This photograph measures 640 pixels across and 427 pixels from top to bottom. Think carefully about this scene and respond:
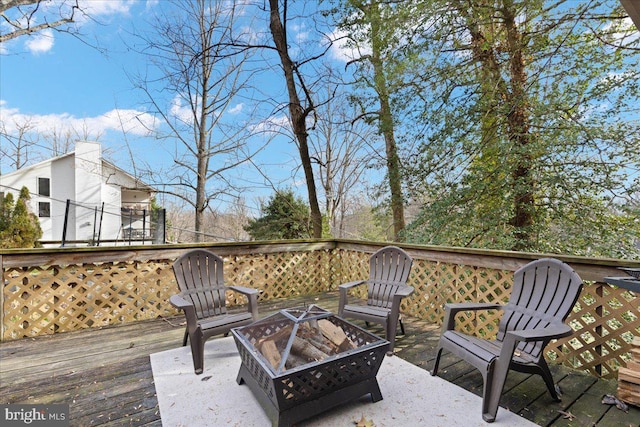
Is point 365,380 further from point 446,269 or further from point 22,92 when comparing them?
point 22,92

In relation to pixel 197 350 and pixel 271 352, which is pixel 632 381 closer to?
pixel 271 352

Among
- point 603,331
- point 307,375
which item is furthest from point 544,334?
point 307,375

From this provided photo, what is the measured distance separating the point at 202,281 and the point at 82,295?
1.64m

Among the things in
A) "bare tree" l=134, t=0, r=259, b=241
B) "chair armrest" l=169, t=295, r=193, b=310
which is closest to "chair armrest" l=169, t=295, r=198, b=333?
"chair armrest" l=169, t=295, r=193, b=310

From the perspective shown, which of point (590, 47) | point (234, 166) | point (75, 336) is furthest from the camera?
point (234, 166)

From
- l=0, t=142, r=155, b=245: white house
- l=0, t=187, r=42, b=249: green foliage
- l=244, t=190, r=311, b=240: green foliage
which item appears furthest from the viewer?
l=0, t=142, r=155, b=245: white house

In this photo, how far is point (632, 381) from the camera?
6.61 feet

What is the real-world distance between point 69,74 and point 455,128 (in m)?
12.4

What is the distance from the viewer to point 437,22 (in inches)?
206

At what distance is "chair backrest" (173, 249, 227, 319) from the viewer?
3.00 metres

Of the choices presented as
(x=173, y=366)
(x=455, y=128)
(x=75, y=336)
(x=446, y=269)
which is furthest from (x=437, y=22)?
(x=75, y=336)

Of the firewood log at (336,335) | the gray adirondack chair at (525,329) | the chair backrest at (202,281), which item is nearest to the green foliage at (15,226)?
the chair backrest at (202,281)

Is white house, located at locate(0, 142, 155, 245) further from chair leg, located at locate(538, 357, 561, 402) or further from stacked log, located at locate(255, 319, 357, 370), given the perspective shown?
chair leg, located at locate(538, 357, 561, 402)

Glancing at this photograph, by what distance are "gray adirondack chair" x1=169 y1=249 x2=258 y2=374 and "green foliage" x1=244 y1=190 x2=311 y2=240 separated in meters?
5.47
